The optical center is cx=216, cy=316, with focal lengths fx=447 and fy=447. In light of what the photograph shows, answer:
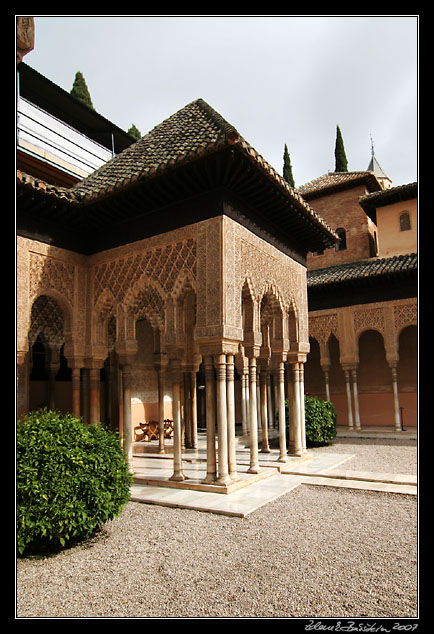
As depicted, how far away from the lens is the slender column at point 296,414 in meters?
10.2

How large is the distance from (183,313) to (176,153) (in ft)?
9.48

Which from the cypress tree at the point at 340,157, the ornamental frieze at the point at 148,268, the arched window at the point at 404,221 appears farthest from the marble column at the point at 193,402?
the cypress tree at the point at 340,157

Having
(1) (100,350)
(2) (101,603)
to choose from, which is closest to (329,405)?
(1) (100,350)

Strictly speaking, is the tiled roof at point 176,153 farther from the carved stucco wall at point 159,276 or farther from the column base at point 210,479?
the column base at point 210,479

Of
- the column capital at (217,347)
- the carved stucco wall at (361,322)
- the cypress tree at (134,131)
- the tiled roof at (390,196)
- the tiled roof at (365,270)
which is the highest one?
the cypress tree at (134,131)

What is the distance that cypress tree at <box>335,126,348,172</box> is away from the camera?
2616cm

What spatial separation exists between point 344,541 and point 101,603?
9.16 feet

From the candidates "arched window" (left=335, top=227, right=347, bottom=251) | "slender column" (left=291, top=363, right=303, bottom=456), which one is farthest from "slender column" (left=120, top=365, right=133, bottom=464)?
"arched window" (left=335, top=227, right=347, bottom=251)

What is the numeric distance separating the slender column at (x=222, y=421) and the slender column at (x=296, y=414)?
3.42 m

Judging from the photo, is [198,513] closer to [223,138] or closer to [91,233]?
[223,138]

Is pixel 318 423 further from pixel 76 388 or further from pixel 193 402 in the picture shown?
pixel 76 388

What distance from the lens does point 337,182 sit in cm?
2062

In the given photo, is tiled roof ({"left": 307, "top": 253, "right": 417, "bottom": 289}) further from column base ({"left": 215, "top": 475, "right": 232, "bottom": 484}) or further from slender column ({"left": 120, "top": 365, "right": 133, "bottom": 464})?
column base ({"left": 215, "top": 475, "right": 232, "bottom": 484})

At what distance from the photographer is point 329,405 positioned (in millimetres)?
13648
